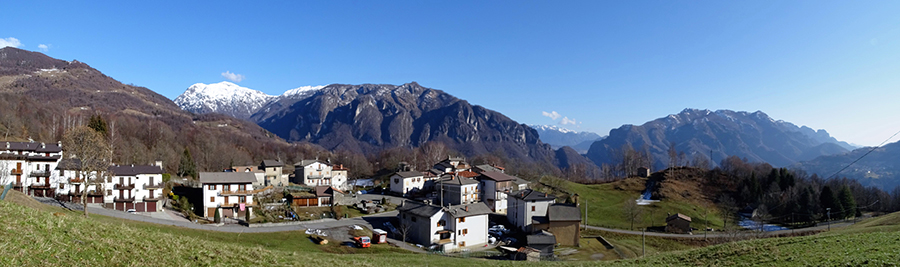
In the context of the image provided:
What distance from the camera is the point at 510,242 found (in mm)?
51812

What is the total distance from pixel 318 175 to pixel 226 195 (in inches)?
1236

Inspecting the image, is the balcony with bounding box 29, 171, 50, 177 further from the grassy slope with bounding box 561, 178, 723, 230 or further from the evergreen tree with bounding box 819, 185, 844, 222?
the evergreen tree with bounding box 819, 185, 844, 222

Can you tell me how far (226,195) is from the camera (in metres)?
54.4

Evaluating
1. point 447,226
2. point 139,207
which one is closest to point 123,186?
point 139,207

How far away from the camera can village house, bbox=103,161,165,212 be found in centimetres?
5153

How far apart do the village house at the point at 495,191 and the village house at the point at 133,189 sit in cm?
5000

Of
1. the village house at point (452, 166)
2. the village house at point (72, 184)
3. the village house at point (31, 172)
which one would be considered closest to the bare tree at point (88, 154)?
the village house at point (72, 184)

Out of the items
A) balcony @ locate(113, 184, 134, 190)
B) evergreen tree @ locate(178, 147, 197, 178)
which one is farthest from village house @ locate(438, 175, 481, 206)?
evergreen tree @ locate(178, 147, 197, 178)

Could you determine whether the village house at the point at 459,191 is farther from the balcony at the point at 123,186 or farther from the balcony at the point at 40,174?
the balcony at the point at 40,174

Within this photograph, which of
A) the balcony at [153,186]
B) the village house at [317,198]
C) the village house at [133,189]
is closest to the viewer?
the village house at [133,189]

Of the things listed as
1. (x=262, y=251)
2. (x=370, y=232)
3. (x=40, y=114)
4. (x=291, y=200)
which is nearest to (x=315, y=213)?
(x=291, y=200)

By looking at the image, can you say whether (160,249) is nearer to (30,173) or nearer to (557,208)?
(557,208)

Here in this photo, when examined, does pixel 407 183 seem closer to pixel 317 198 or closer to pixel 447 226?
pixel 317 198

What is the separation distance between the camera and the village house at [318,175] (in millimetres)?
84250
